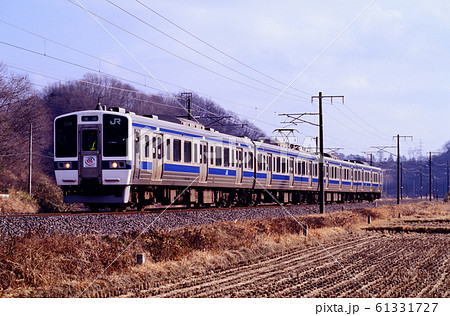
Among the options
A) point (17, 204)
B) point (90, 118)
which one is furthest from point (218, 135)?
point (17, 204)

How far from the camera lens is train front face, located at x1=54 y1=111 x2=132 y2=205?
19.9m

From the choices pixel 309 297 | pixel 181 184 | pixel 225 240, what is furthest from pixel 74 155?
pixel 309 297

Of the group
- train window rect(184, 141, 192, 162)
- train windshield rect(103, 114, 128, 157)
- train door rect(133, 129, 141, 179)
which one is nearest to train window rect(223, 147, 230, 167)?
train window rect(184, 141, 192, 162)

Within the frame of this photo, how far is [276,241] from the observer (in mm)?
17297

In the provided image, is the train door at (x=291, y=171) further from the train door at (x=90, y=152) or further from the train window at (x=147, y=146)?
the train door at (x=90, y=152)

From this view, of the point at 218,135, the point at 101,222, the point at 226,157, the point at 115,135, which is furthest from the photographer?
the point at 226,157

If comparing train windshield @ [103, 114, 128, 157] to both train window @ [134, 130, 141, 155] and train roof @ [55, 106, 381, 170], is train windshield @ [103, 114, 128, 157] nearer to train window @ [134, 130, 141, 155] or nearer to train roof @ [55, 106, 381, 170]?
train roof @ [55, 106, 381, 170]

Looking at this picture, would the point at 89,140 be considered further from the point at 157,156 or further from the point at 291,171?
the point at 291,171

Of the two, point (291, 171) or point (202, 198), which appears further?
point (291, 171)

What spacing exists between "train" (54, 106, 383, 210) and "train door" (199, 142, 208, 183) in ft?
0.13

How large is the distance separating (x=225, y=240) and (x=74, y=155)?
724cm

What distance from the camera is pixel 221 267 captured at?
42.2 ft

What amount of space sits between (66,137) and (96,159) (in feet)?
4.71

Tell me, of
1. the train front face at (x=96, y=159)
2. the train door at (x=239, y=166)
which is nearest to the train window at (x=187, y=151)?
the train front face at (x=96, y=159)
